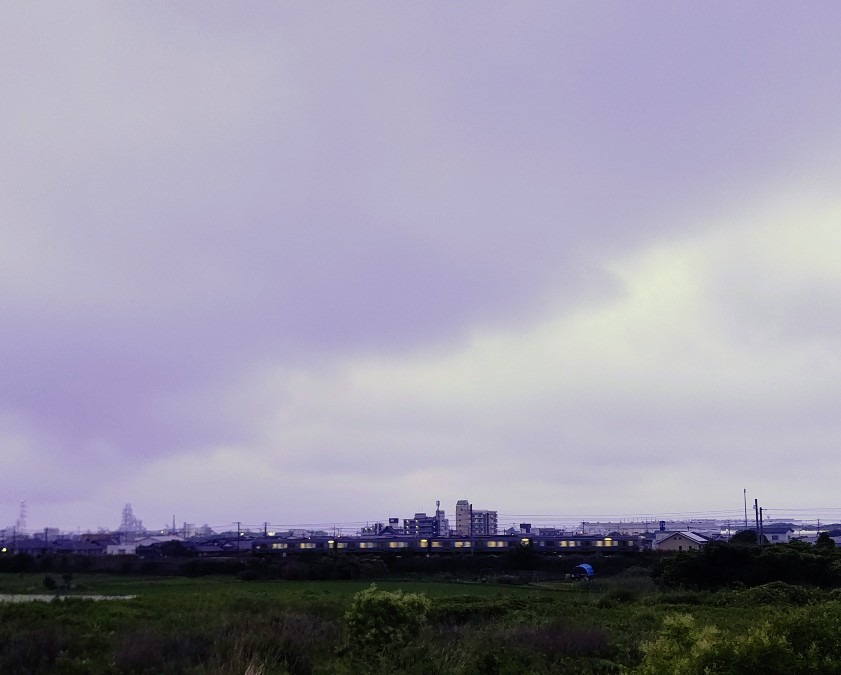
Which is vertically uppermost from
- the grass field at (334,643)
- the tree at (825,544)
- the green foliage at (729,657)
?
the green foliage at (729,657)

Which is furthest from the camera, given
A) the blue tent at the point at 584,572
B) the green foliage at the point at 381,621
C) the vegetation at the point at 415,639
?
the blue tent at the point at 584,572

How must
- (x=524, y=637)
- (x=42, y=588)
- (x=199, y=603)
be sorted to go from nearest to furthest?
1. (x=524, y=637)
2. (x=199, y=603)
3. (x=42, y=588)

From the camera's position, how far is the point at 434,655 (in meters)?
14.9

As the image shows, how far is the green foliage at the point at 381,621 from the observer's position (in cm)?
1694

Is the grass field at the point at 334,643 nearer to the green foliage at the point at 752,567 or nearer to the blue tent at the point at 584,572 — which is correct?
the green foliage at the point at 752,567

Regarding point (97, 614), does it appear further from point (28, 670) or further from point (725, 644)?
point (725, 644)

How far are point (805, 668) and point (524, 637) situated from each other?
8828 millimetres

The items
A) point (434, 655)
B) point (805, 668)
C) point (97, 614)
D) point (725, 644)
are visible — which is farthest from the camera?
point (97, 614)

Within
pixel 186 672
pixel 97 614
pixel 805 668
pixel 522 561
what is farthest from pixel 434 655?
pixel 522 561

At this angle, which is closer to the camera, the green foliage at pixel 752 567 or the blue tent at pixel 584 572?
the green foliage at pixel 752 567

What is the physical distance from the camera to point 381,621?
1745 centimetres

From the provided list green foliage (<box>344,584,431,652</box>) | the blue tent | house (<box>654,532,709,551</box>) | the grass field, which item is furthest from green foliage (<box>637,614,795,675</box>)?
house (<box>654,532,709,551</box>)

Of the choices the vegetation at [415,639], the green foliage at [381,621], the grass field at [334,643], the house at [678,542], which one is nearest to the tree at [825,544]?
the vegetation at [415,639]

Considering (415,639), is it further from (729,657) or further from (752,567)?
(752,567)
